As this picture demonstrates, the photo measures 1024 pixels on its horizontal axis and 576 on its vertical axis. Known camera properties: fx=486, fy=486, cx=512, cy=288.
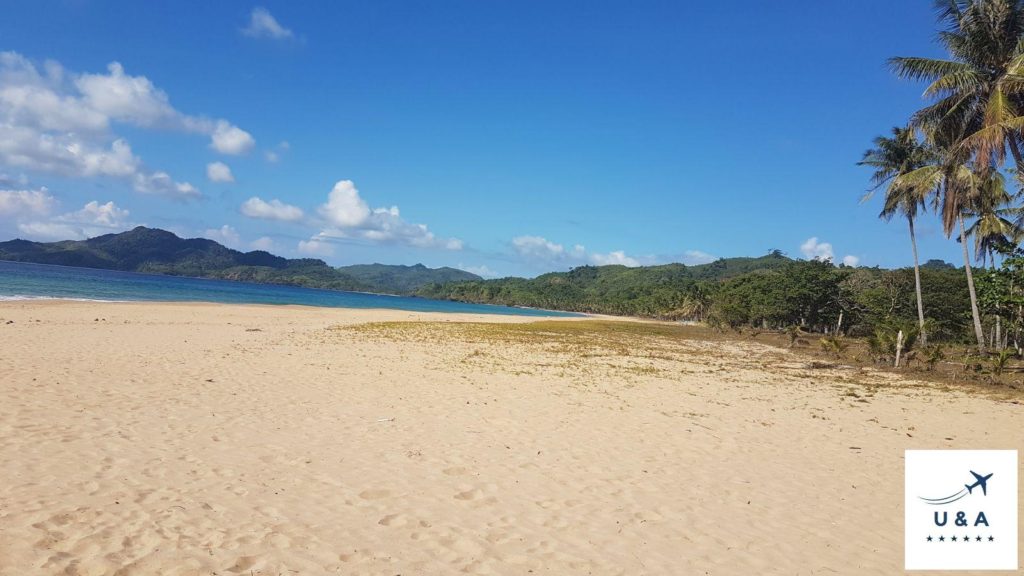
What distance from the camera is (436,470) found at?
6.39 metres

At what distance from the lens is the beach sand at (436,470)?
4262 millimetres

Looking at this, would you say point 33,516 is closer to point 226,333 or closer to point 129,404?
point 129,404

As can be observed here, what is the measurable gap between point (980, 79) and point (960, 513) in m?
18.0

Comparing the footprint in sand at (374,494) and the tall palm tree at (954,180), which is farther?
the tall palm tree at (954,180)

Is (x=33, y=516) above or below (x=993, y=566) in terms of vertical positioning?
above

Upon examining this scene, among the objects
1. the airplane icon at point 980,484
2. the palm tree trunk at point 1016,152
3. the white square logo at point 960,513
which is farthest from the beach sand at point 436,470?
the palm tree trunk at point 1016,152

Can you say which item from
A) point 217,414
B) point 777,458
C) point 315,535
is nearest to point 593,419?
point 777,458

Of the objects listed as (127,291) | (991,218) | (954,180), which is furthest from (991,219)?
(127,291)

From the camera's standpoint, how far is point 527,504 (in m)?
5.49

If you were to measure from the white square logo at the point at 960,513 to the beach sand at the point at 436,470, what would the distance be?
230 millimetres

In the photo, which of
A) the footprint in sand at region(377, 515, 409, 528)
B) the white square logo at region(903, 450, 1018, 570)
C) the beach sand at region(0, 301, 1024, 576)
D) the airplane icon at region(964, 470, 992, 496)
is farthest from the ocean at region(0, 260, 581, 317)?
the airplane icon at region(964, 470, 992, 496)

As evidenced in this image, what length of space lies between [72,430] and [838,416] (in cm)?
1434

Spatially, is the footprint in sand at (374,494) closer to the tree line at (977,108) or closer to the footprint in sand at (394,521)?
the footprint in sand at (394,521)

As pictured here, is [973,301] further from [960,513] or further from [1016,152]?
[960,513]
